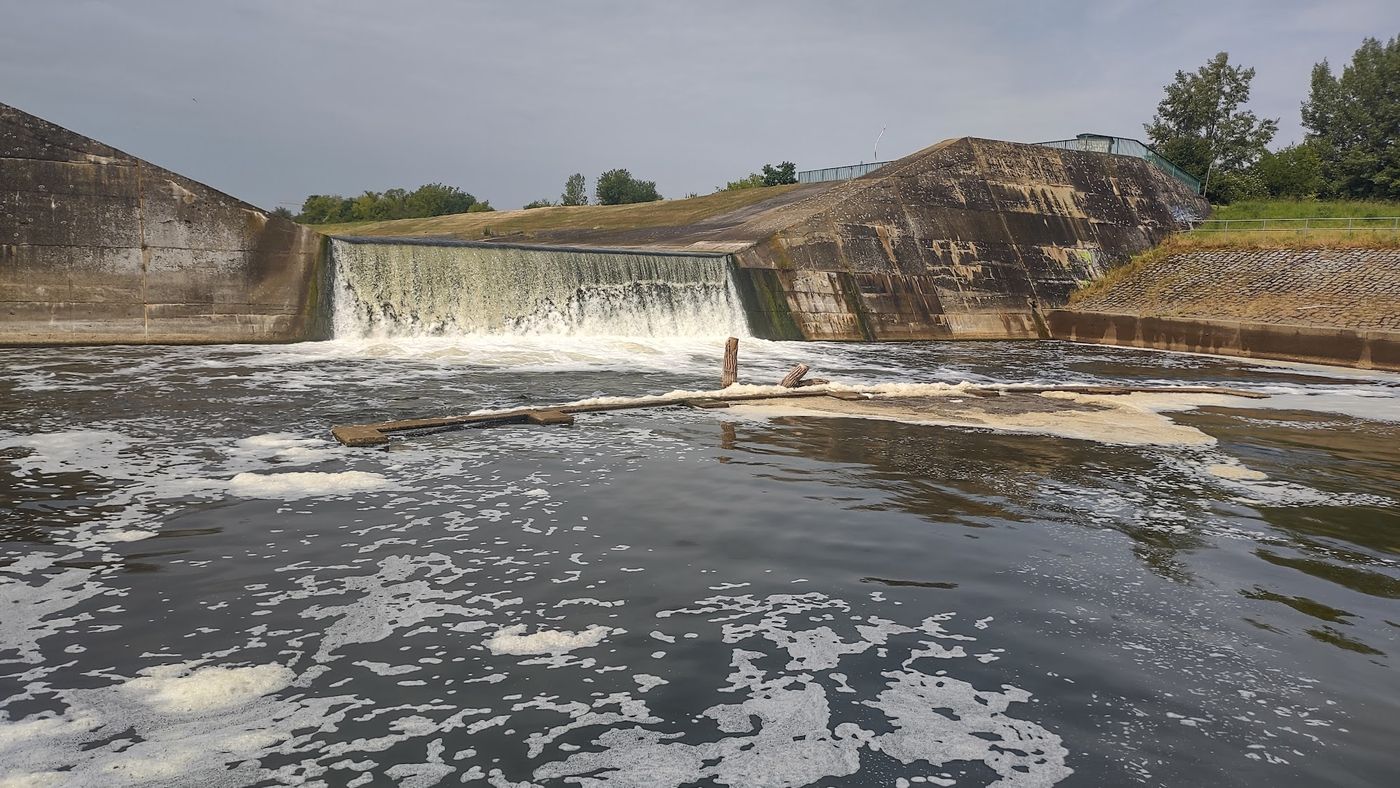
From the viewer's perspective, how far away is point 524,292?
25906 mm

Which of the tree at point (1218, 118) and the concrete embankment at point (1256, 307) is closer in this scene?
the concrete embankment at point (1256, 307)

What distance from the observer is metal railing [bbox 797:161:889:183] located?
143 feet

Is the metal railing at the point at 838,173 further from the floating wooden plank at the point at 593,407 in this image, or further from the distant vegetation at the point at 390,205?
the distant vegetation at the point at 390,205

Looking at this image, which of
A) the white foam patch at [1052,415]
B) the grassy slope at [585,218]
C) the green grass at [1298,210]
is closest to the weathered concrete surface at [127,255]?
the white foam patch at [1052,415]

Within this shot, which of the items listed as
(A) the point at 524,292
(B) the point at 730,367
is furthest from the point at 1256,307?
(A) the point at 524,292

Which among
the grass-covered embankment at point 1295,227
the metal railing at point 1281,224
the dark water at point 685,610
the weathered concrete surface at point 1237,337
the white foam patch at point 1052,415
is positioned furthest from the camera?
the metal railing at point 1281,224

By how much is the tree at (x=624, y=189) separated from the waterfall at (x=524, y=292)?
65.1 m

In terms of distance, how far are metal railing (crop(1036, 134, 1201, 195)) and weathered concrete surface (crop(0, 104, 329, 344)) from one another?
104ft

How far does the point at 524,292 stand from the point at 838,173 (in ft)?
88.2

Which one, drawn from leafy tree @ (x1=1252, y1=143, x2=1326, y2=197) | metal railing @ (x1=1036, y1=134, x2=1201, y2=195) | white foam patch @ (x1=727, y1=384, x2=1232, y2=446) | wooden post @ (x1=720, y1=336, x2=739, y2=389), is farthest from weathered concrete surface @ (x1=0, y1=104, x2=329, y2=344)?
leafy tree @ (x1=1252, y1=143, x2=1326, y2=197)

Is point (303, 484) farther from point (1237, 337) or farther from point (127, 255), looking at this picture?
point (1237, 337)

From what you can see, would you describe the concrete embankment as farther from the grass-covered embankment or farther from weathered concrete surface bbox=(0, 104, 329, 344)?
weathered concrete surface bbox=(0, 104, 329, 344)

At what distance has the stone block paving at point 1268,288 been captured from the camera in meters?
27.4

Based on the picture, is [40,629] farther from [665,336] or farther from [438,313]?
[665,336]
